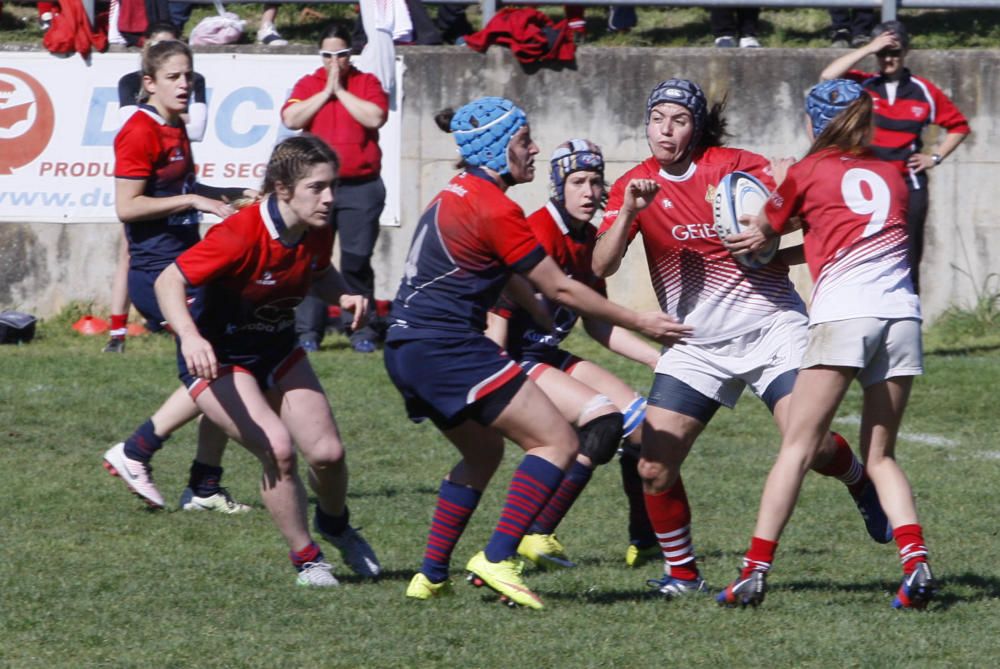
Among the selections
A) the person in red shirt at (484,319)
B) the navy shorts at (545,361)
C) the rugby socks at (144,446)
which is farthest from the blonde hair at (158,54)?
the person in red shirt at (484,319)

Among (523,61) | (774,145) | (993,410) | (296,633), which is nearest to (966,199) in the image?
(774,145)

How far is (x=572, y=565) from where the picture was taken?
251 inches

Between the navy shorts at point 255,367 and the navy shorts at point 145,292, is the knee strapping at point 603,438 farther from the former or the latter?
the navy shorts at point 145,292

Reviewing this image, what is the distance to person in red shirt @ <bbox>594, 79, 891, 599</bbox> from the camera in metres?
5.80

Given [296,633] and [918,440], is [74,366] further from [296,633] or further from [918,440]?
[296,633]

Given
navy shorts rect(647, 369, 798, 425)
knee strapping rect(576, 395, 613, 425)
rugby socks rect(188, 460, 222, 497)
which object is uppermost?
navy shorts rect(647, 369, 798, 425)

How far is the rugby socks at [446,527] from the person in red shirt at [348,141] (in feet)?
19.2

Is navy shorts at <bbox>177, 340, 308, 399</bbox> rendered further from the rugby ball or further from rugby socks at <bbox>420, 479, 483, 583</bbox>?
the rugby ball

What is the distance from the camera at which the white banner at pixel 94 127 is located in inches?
486

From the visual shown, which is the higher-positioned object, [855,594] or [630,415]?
[630,415]

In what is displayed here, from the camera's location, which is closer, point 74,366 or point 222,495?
point 222,495

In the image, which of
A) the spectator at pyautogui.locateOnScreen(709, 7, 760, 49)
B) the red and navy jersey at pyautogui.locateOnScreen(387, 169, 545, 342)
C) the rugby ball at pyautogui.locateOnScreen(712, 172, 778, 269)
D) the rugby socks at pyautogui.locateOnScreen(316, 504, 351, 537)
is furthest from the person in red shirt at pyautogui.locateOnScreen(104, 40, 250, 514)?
the spectator at pyautogui.locateOnScreen(709, 7, 760, 49)

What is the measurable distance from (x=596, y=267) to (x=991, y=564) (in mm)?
1985

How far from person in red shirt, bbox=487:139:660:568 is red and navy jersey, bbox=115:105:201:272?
1985 mm
